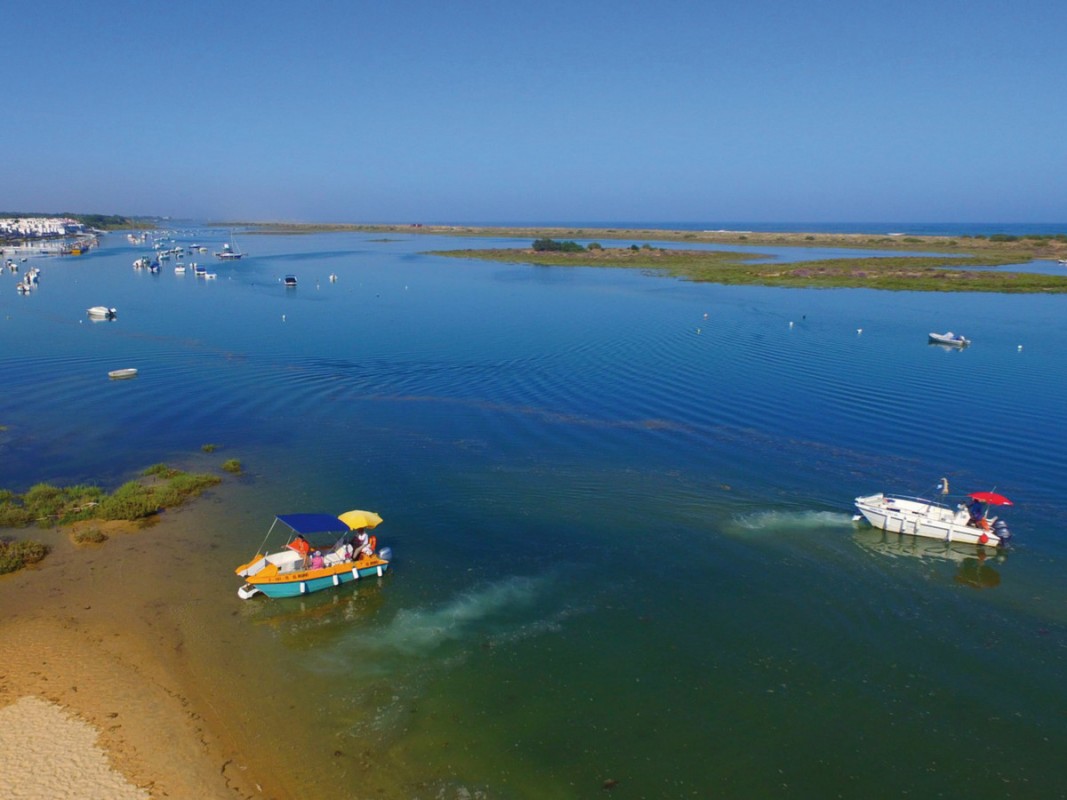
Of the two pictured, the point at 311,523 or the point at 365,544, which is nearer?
the point at 311,523

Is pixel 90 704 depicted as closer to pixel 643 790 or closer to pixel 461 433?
pixel 643 790

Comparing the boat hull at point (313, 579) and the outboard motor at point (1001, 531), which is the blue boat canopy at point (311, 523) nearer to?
the boat hull at point (313, 579)

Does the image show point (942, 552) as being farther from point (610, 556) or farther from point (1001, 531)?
point (610, 556)

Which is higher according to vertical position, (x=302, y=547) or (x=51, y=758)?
(x=302, y=547)

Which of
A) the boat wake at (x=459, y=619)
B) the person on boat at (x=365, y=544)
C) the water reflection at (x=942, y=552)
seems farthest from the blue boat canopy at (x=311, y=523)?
the water reflection at (x=942, y=552)

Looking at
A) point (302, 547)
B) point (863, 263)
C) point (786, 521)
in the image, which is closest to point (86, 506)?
point (302, 547)

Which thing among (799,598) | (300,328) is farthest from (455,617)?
(300,328)
